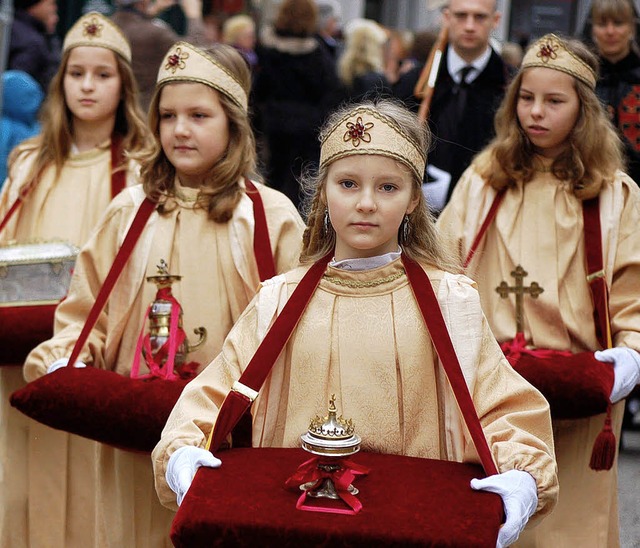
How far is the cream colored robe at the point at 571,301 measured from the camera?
17.3ft

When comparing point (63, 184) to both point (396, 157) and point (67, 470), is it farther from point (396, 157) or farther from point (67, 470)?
point (396, 157)

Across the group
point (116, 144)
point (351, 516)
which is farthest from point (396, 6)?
point (351, 516)

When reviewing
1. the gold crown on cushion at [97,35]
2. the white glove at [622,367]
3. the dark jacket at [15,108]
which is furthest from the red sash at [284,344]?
the dark jacket at [15,108]

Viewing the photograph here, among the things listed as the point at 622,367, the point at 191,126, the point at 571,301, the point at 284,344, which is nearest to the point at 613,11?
the point at 571,301

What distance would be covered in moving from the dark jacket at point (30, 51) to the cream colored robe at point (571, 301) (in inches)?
204

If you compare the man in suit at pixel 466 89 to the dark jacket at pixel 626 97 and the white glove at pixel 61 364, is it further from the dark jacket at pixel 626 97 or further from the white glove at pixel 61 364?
the white glove at pixel 61 364

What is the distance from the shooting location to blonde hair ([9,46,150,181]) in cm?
606

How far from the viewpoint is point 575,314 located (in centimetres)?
528

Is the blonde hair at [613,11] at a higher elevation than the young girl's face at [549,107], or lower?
higher

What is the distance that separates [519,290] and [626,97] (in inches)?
88.6

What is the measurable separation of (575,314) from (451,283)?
1501mm

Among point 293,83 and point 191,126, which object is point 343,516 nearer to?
point 191,126

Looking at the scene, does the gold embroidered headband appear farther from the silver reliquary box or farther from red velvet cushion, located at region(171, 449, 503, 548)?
the silver reliquary box

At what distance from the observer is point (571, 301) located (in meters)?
5.29
